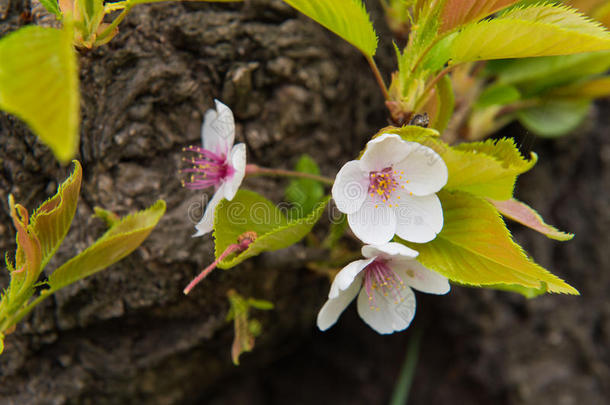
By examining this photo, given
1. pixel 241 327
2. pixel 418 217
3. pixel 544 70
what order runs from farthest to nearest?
1. pixel 544 70
2. pixel 241 327
3. pixel 418 217

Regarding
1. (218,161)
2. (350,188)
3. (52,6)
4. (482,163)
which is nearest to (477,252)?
(482,163)

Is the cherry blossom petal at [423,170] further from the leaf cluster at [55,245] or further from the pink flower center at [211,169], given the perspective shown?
the leaf cluster at [55,245]

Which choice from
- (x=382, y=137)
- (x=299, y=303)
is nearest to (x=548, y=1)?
(x=382, y=137)

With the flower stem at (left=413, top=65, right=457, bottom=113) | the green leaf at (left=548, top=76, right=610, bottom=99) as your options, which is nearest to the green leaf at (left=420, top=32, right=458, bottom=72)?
the flower stem at (left=413, top=65, right=457, bottom=113)

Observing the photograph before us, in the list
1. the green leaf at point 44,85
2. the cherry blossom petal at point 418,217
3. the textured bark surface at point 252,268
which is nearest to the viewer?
the green leaf at point 44,85

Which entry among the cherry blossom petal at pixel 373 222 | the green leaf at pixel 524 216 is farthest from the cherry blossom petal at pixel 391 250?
the green leaf at pixel 524 216

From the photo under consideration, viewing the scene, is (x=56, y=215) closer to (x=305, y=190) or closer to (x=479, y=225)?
(x=305, y=190)

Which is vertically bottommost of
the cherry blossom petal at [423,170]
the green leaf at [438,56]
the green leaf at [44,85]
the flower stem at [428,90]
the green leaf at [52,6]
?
the cherry blossom petal at [423,170]
